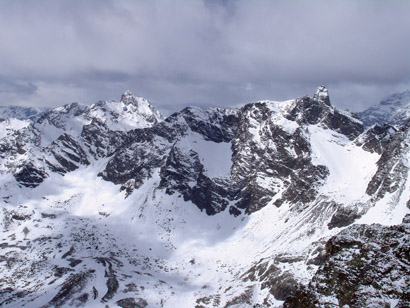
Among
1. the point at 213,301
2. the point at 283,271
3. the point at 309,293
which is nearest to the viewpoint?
the point at 309,293

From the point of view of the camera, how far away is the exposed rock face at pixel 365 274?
23641mm

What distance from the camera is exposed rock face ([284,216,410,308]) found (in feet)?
77.6

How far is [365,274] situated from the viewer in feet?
83.7

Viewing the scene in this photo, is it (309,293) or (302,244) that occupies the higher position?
(309,293)

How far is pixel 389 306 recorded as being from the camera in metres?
22.5

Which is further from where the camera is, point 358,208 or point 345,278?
point 358,208

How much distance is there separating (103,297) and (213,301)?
2103 inches

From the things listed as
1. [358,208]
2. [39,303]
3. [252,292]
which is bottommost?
[39,303]

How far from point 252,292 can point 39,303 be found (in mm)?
102227

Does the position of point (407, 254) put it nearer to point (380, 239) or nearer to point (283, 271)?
point (380, 239)

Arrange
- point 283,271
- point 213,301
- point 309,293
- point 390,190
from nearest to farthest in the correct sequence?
point 309,293, point 283,271, point 213,301, point 390,190

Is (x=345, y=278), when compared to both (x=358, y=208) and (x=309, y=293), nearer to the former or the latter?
(x=309, y=293)

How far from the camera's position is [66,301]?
179000 mm

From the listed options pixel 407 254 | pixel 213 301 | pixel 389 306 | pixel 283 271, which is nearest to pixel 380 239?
pixel 407 254
